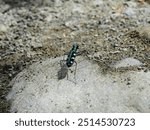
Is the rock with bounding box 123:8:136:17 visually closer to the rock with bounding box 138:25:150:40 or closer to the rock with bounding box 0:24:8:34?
the rock with bounding box 138:25:150:40

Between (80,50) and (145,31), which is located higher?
(145,31)

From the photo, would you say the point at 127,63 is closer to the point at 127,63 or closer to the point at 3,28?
the point at 127,63

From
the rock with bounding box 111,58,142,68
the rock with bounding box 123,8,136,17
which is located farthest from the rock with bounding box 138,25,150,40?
the rock with bounding box 111,58,142,68

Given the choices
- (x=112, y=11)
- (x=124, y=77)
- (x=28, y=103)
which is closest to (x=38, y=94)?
(x=28, y=103)

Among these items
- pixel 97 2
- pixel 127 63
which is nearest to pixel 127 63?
pixel 127 63

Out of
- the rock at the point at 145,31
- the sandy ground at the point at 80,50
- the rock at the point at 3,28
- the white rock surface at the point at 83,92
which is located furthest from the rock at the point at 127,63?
the rock at the point at 3,28

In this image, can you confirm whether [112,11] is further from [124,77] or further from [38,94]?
[38,94]

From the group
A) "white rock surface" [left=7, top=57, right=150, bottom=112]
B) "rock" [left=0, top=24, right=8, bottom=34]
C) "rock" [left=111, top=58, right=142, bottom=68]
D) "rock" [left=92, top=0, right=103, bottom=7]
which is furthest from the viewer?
"rock" [left=92, top=0, right=103, bottom=7]

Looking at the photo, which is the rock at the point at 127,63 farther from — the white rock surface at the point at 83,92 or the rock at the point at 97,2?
the rock at the point at 97,2

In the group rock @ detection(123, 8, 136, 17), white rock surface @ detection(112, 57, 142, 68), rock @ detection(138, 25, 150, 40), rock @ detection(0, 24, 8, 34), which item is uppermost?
rock @ detection(123, 8, 136, 17)

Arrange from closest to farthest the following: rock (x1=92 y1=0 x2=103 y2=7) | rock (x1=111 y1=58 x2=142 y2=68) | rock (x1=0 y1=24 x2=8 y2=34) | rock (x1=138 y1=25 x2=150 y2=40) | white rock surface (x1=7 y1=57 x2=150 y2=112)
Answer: white rock surface (x1=7 y1=57 x2=150 y2=112)
rock (x1=111 y1=58 x2=142 y2=68)
rock (x1=138 y1=25 x2=150 y2=40)
rock (x1=0 y1=24 x2=8 y2=34)
rock (x1=92 y1=0 x2=103 y2=7)
